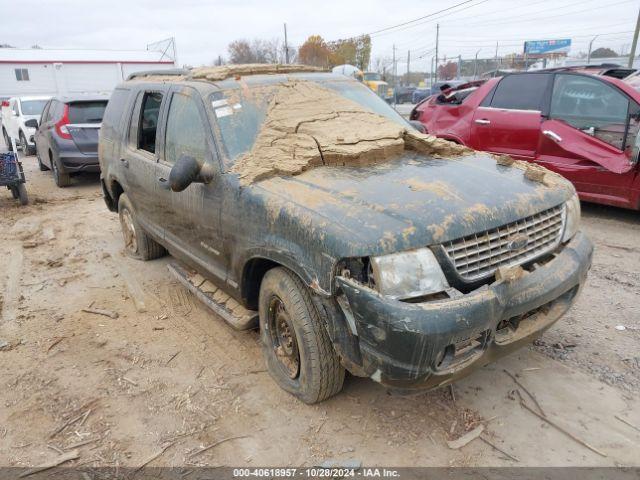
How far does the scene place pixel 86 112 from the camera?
31.1 feet

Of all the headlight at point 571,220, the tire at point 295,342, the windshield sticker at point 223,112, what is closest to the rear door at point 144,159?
the windshield sticker at point 223,112

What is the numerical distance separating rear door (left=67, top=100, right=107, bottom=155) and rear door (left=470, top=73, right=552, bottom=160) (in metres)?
6.91

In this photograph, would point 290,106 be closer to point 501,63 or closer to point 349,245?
point 349,245

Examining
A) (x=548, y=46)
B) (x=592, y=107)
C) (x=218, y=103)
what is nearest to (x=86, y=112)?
(x=218, y=103)

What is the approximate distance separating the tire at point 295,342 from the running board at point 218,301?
17 cm

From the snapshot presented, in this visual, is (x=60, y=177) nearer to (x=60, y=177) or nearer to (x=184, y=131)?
(x=60, y=177)

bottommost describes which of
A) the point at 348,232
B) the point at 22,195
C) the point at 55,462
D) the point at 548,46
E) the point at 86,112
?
the point at 55,462

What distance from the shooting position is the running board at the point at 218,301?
3326 mm

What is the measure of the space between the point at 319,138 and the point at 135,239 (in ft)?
9.95

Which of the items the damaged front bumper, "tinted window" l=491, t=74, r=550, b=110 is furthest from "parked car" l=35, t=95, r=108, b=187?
the damaged front bumper

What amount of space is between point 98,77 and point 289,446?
36830 millimetres

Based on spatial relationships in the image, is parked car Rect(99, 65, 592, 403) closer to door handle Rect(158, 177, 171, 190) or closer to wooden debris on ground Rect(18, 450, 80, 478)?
door handle Rect(158, 177, 171, 190)

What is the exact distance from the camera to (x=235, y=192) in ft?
10.1

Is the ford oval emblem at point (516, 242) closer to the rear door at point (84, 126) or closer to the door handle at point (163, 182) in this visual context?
the door handle at point (163, 182)
